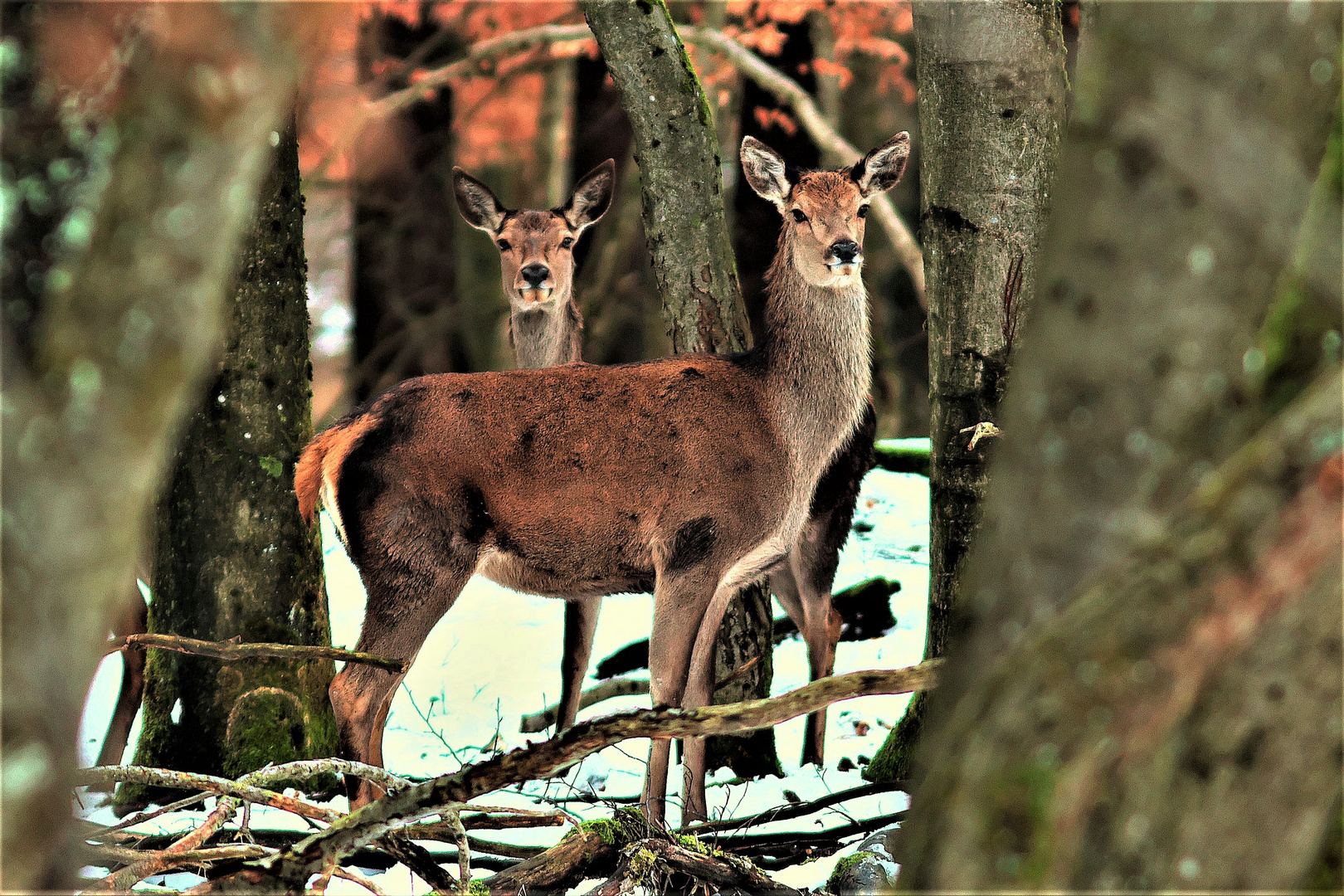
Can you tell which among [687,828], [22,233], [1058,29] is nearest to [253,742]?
[687,828]

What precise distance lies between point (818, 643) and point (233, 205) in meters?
5.09

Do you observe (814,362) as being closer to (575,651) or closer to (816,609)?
(816,609)

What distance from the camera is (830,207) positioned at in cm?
627

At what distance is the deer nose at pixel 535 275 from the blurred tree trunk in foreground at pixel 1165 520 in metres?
5.43

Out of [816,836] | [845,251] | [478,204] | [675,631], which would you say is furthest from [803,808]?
[478,204]

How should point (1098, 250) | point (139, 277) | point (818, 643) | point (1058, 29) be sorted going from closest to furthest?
1. point (139, 277)
2. point (1098, 250)
3. point (1058, 29)
4. point (818, 643)

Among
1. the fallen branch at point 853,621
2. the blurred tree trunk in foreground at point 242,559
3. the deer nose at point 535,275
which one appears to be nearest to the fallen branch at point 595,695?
the fallen branch at point 853,621

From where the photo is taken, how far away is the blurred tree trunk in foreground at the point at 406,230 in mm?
16469

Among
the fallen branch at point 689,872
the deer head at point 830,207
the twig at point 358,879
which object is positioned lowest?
the fallen branch at point 689,872

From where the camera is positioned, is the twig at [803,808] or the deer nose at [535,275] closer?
the twig at [803,808]

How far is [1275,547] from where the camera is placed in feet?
6.20

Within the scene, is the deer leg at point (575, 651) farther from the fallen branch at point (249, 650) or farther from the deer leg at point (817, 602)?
the fallen branch at point (249, 650)

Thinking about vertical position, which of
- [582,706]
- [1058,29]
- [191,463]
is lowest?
[582,706]

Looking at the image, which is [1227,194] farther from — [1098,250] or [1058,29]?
[1058,29]
